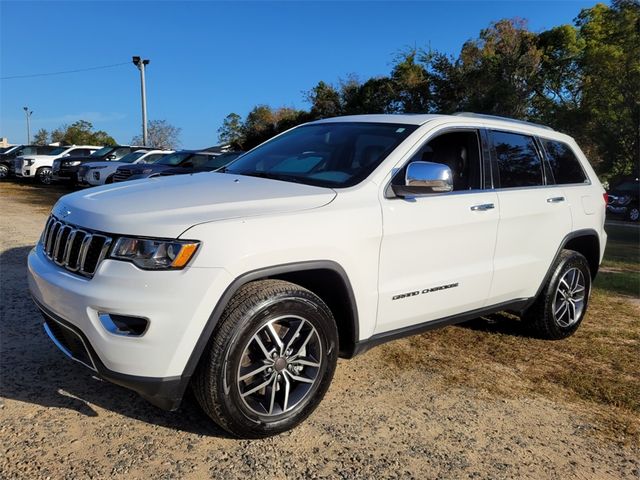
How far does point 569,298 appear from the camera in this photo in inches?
194

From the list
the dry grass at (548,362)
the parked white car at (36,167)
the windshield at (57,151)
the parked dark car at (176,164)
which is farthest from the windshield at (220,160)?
the windshield at (57,151)

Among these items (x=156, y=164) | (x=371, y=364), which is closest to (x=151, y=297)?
(x=371, y=364)

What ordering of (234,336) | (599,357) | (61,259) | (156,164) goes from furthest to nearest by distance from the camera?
(156,164), (599,357), (61,259), (234,336)

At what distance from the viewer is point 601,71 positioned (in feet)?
73.3

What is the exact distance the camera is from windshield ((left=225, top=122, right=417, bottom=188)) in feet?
11.7

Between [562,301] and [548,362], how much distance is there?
0.70 meters

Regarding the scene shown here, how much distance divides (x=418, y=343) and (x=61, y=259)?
290cm

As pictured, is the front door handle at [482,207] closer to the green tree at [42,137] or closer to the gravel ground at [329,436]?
the gravel ground at [329,436]

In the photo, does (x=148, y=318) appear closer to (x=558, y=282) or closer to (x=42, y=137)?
(x=558, y=282)

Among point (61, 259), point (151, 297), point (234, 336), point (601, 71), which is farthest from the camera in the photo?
point (601, 71)

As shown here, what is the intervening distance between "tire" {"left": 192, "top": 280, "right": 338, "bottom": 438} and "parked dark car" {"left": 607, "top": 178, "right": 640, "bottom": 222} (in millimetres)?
19201

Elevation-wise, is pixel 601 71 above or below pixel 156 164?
above

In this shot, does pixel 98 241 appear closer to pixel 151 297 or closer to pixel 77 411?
pixel 151 297

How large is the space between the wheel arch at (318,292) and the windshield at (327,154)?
0.58 metres
